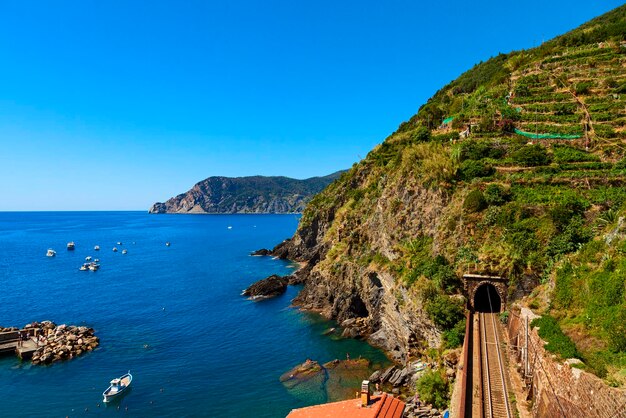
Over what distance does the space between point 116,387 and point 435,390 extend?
29.7 meters

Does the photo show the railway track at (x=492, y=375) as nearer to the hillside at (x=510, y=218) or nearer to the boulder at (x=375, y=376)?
the hillside at (x=510, y=218)

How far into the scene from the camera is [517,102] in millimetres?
58469

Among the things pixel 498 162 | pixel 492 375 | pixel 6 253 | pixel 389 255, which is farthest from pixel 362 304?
pixel 6 253

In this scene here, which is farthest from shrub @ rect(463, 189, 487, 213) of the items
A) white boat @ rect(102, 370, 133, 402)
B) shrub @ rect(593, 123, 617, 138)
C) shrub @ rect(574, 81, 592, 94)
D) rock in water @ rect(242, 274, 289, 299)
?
rock in water @ rect(242, 274, 289, 299)

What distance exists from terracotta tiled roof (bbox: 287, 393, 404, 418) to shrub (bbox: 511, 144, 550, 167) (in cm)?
3302

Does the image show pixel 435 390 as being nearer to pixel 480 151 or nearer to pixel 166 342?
pixel 480 151

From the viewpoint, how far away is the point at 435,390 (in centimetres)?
2816

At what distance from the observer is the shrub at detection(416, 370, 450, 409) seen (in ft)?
90.5

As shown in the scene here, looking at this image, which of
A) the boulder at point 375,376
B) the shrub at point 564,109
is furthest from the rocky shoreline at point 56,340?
the shrub at point 564,109

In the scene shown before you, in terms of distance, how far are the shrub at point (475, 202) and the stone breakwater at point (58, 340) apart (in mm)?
48789

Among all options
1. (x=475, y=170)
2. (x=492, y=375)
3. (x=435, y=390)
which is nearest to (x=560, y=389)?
(x=492, y=375)

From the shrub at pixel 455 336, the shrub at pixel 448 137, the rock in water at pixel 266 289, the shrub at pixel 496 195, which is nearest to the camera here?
the shrub at pixel 455 336

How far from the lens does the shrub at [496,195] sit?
1543 inches

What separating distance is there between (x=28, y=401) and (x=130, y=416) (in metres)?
11.3
